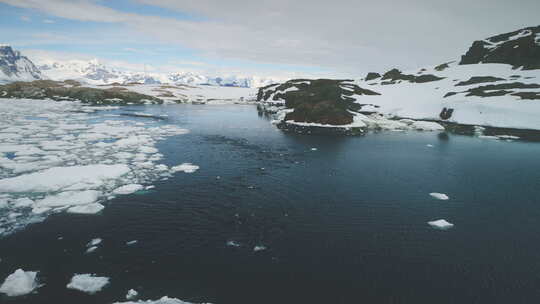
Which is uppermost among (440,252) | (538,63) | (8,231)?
(538,63)

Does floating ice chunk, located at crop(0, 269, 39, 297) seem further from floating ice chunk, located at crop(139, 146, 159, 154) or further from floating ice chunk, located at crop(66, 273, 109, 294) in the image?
floating ice chunk, located at crop(139, 146, 159, 154)

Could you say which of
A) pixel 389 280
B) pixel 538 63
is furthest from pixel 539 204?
pixel 538 63

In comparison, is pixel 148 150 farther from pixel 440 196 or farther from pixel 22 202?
pixel 440 196

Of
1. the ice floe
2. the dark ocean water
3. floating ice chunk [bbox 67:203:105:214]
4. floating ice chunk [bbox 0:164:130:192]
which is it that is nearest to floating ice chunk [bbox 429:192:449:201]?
the dark ocean water

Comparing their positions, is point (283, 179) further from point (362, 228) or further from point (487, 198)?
point (487, 198)

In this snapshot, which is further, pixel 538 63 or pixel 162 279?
pixel 538 63

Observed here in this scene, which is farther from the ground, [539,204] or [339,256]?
[539,204]

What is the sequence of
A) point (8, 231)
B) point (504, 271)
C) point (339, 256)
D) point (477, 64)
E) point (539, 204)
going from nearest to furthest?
point (504, 271), point (339, 256), point (8, 231), point (539, 204), point (477, 64)
